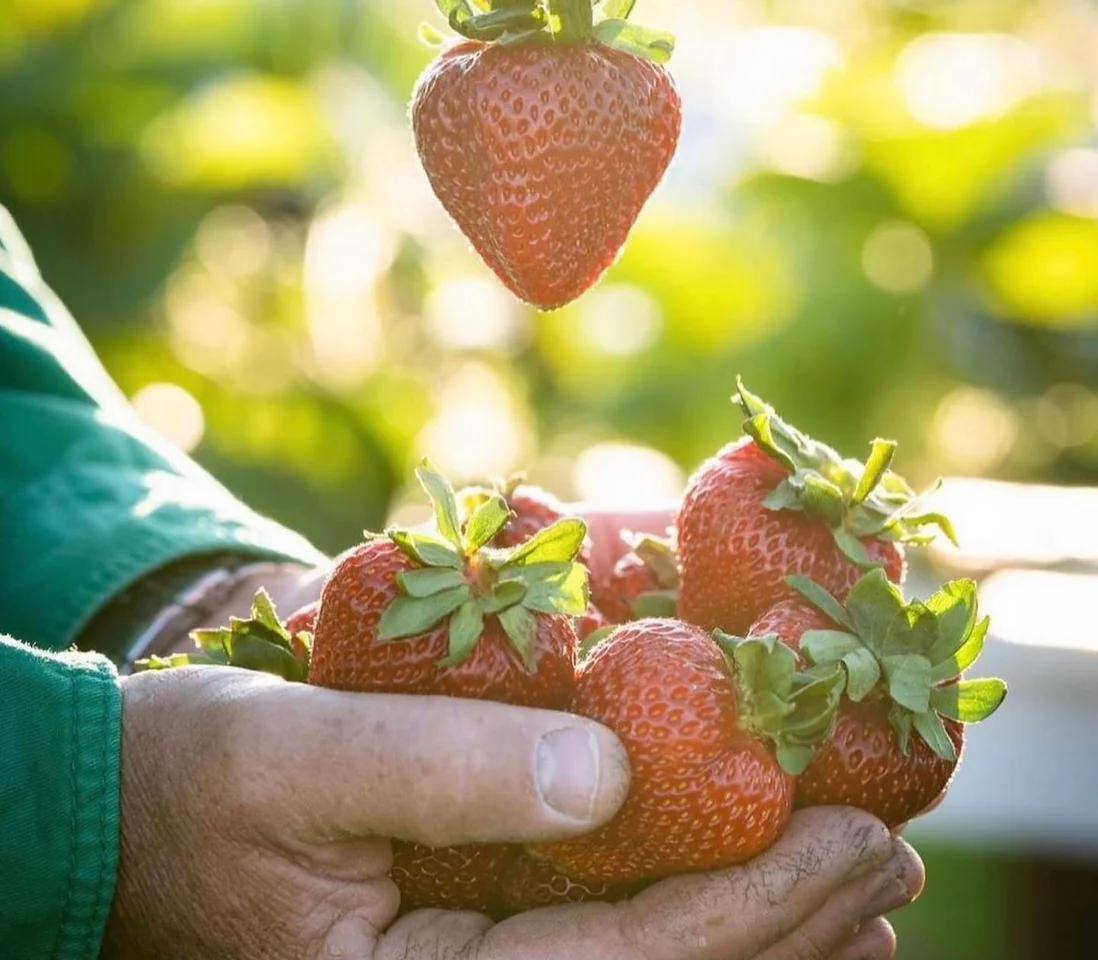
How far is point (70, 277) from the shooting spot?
367cm

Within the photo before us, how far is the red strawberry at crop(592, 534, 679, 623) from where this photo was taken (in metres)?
1.43

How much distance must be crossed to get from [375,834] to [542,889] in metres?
0.17

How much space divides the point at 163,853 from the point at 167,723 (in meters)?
0.09

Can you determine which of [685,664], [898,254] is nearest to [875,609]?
[685,664]

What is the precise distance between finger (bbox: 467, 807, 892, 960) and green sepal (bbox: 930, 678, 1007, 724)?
0.34ft

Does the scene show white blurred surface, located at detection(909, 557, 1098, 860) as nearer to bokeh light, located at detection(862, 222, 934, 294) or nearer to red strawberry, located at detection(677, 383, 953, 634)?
bokeh light, located at detection(862, 222, 934, 294)

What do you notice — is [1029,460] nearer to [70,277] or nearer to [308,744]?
[70,277]

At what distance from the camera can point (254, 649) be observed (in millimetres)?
1242

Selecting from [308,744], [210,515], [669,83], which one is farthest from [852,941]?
[210,515]

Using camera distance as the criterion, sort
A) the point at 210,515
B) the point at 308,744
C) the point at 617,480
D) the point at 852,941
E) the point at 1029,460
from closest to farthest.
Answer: the point at 308,744
the point at 852,941
the point at 210,515
the point at 617,480
the point at 1029,460

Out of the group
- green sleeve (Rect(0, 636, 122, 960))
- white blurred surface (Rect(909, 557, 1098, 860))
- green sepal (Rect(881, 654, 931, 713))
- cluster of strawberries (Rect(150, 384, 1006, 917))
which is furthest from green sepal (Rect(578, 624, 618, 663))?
white blurred surface (Rect(909, 557, 1098, 860))

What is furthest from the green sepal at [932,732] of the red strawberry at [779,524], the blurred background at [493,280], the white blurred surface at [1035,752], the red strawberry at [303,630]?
the blurred background at [493,280]

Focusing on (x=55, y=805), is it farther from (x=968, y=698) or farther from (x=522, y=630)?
(x=968, y=698)

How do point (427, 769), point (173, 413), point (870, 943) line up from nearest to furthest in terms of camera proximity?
1. point (427, 769)
2. point (870, 943)
3. point (173, 413)
